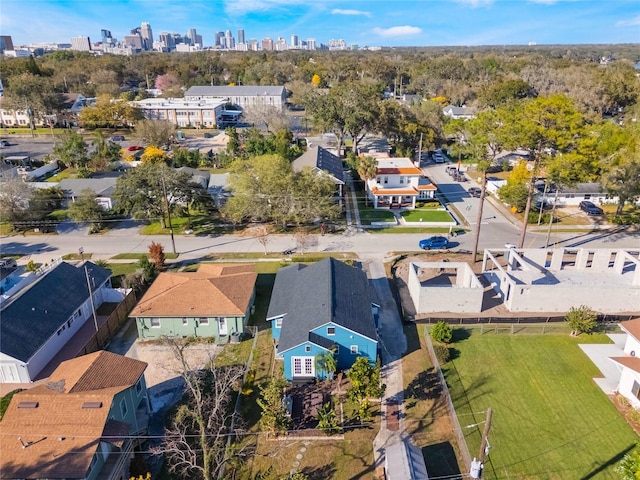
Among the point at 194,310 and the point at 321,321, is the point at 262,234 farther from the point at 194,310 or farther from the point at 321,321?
the point at 321,321

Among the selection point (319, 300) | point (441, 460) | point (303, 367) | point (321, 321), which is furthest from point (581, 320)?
point (303, 367)

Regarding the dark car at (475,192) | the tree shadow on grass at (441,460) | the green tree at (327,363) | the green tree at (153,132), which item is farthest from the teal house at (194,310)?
the green tree at (153,132)

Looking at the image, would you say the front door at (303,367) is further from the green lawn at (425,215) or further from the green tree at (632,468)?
the green lawn at (425,215)

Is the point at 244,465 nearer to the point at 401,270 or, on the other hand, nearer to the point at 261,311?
the point at 261,311

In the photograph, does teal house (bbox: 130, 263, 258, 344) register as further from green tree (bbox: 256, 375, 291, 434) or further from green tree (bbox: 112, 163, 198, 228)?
green tree (bbox: 112, 163, 198, 228)

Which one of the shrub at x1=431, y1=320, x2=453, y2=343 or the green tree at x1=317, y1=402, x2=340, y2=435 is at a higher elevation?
the shrub at x1=431, y1=320, x2=453, y2=343

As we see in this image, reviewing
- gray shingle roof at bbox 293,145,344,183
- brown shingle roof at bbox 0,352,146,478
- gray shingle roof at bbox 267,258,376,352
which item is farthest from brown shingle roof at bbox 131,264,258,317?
gray shingle roof at bbox 293,145,344,183

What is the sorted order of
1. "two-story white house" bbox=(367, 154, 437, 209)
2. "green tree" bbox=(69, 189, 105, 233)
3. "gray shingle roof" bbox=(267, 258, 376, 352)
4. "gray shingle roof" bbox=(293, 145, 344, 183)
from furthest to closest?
"gray shingle roof" bbox=(293, 145, 344, 183), "two-story white house" bbox=(367, 154, 437, 209), "green tree" bbox=(69, 189, 105, 233), "gray shingle roof" bbox=(267, 258, 376, 352)
